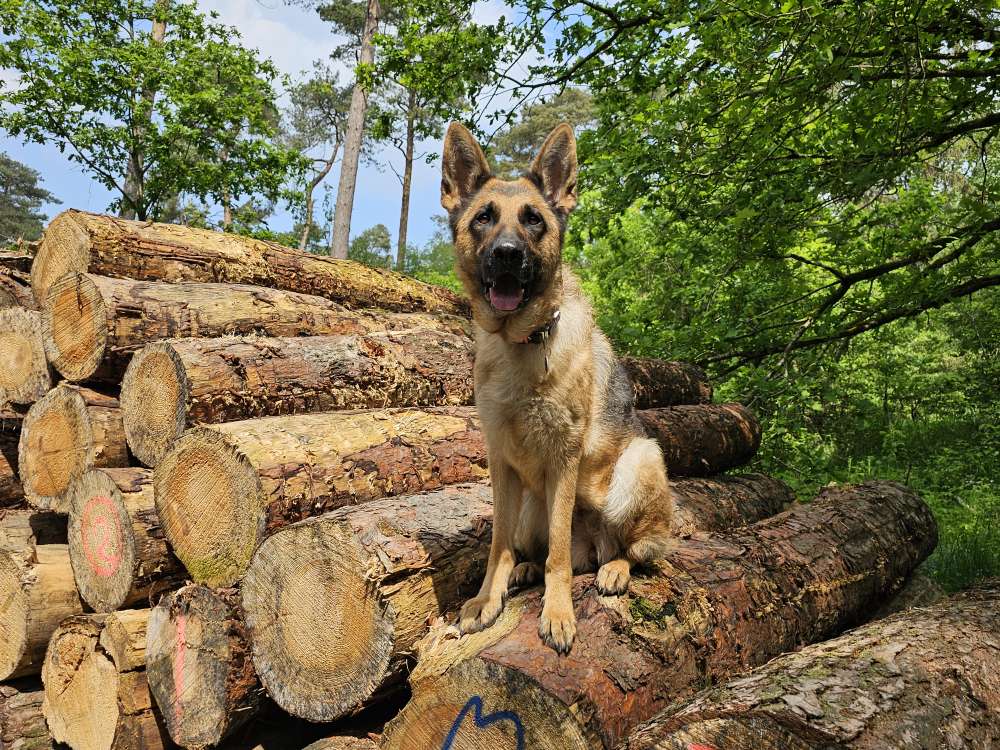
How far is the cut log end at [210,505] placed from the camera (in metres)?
3.31

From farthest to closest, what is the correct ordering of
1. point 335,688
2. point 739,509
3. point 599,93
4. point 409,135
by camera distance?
point 409,135
point 599,93
point 739,509
point 335,688

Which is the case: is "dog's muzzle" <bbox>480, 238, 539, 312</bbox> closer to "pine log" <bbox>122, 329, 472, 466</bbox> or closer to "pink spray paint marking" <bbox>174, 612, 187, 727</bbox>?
"pine log" <bbox>122, 329, 472, 466</bbox>

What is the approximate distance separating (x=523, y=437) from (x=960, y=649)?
78.6 inches

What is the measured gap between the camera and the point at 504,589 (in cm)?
280

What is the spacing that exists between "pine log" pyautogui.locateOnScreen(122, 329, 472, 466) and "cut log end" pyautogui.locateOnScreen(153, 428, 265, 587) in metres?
0.30

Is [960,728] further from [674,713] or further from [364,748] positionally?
[364,748]

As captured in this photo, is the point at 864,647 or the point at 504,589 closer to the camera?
the point at 864,647

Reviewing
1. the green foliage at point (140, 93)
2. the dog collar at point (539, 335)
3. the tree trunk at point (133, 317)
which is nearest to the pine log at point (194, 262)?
the tree trunk at point (133, 317)

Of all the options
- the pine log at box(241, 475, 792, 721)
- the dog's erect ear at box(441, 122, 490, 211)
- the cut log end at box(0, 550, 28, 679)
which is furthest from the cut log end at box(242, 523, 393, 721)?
the cut log end at box(0, 550, 28, 679)

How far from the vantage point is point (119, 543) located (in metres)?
3.73

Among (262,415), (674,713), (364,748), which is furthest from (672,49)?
(364,748)

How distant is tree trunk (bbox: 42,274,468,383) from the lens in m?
4.37

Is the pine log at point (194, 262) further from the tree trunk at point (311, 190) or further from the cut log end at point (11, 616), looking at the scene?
the tree trunk at point (311, 190)

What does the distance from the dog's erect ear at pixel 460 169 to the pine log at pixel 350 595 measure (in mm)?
1646
